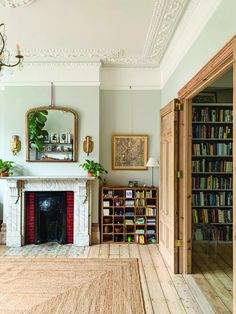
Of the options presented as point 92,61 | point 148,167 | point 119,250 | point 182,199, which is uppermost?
point 92,61

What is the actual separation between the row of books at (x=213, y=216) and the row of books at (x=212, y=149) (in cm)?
98

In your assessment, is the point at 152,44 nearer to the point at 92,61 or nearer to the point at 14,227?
the point at 92,61

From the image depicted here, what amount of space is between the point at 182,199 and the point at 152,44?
228cm

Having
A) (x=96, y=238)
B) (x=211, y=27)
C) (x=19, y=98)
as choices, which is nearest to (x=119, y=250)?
(x=96, y=238)

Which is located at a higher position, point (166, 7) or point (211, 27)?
point (166, 7)

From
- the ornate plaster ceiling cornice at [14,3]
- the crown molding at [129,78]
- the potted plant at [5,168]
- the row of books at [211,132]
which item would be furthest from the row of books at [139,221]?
the ornate plaster ceiling cornice at [14,3]

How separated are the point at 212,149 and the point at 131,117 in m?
1.54

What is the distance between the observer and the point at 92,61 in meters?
Answer: 4.92

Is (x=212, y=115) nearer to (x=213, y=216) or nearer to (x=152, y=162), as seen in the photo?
(x=152, y=162)

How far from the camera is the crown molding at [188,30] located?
2639mm

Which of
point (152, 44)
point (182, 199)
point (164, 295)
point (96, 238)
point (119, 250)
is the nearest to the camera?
point (164, 295)

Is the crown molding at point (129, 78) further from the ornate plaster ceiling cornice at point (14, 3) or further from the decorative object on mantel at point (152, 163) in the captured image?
the ornate plaster ceiling cornice at point (14, 3)

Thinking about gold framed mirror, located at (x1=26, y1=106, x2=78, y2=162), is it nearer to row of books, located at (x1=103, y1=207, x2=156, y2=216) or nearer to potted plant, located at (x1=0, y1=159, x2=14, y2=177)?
potted plant, located at (x1=0, y1=159, x2=14, y2=177)

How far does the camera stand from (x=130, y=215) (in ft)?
16.3
